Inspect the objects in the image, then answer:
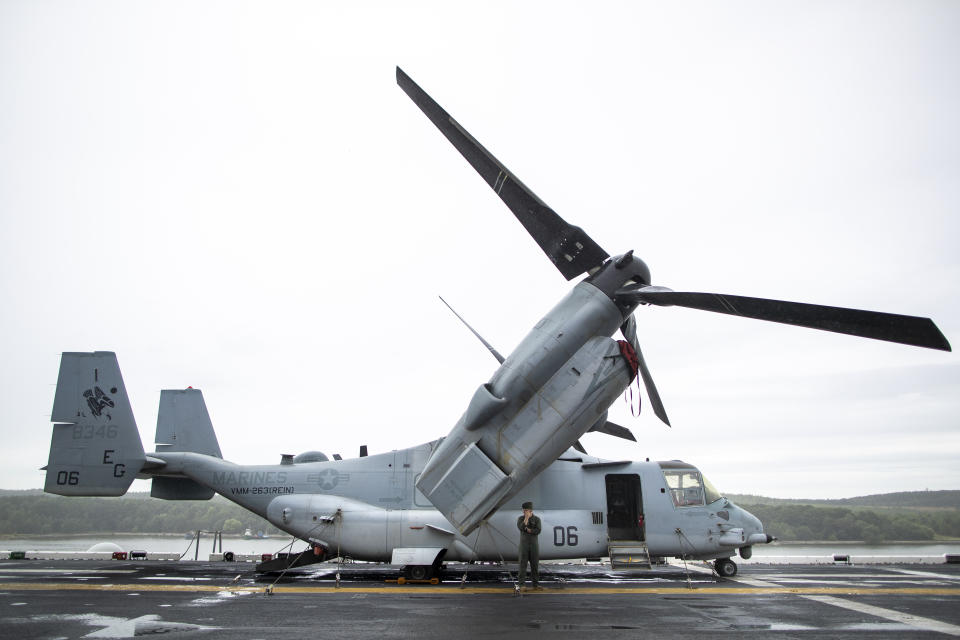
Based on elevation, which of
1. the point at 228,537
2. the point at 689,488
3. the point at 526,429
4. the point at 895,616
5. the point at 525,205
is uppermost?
the point at 525,205

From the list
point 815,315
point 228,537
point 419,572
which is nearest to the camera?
point 815,315

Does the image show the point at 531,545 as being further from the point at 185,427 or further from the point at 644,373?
the point at 185,427

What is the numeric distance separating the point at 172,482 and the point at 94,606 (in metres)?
9.94

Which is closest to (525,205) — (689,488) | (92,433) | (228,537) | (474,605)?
(474,605)

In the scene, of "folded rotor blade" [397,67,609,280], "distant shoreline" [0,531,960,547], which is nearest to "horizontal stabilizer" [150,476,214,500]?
"distant shoreline" [0,531,960,547]

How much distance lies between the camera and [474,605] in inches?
384

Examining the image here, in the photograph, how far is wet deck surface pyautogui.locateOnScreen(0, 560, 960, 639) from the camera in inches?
292

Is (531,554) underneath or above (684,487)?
underneath

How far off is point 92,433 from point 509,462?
42.7ft

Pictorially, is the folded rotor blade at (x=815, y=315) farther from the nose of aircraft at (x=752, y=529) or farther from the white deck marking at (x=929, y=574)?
the white deck marking at (x=929, y=574)

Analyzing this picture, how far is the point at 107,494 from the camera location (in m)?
16.1

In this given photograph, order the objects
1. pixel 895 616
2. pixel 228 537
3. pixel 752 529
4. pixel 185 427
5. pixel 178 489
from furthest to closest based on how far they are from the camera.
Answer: pixel 228 537, pixel 185 427, pixel 178 489, pixel 752 529, pixel 895 616

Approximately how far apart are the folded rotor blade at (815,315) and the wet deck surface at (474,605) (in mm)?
3903

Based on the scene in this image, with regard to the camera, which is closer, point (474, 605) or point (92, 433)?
point (474, 605)
